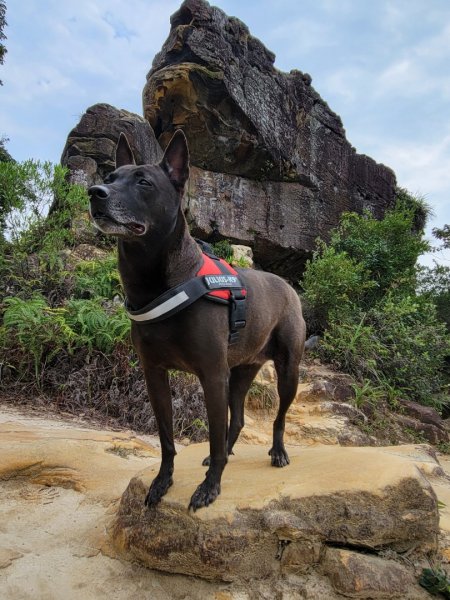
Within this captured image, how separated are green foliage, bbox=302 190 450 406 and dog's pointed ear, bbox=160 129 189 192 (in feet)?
18.2

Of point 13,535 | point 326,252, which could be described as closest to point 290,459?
point 13,535

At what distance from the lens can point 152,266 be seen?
7.52ft

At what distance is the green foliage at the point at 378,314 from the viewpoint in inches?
323

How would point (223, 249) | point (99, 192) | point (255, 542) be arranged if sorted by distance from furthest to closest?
point (223, 249) < point (255, 542) < point (99, 192)

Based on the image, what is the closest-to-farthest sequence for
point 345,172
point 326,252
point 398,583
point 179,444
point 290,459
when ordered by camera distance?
point 398,583
point 290,459
point 179,444
point 326,252
point 345,172

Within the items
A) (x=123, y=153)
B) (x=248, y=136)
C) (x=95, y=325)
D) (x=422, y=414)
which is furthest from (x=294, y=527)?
(x=248, y=136)

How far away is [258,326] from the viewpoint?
2758mm

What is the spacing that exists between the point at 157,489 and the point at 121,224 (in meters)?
1.42

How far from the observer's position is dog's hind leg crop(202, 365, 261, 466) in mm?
3150

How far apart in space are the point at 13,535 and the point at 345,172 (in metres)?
12.8

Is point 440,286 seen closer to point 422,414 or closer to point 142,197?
point 422,414

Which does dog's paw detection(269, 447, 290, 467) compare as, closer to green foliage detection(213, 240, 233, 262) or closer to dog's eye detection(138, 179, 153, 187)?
dog's eye detection(138, 179, 153, 187)

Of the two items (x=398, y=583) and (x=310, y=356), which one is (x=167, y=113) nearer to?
(x=310, y=356)

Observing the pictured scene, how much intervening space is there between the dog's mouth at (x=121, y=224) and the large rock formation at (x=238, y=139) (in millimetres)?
6910
